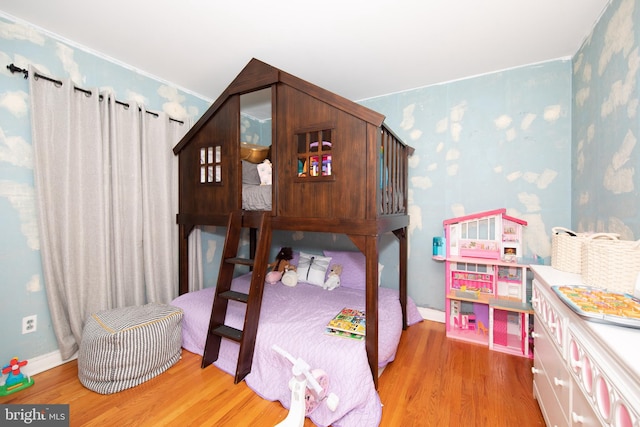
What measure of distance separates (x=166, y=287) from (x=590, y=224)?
3.63 metres

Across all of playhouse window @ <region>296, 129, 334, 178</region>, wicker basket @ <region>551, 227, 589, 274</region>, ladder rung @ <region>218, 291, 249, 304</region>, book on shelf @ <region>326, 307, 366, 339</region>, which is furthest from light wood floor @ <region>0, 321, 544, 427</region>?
playhouse window @ <region>296, 129, 334, 178</region>

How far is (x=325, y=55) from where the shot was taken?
230 centimetres

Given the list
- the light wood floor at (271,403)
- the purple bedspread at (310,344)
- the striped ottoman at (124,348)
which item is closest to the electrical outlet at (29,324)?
the light wood floor at (271,403)

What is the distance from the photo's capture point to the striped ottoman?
5.69 feet

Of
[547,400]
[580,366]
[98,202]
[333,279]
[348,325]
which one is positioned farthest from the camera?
[333,279]

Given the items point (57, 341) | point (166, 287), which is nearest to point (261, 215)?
point (166, 287)

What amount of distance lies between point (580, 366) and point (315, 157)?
1.67 metres

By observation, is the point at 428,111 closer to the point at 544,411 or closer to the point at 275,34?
the point at 275,34

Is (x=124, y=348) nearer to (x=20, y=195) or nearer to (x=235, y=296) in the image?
(x=235, y=296)

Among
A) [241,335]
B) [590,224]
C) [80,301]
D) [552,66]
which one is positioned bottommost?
[241,335]

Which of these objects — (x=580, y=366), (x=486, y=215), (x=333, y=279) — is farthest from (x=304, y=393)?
(x=486, y=215)

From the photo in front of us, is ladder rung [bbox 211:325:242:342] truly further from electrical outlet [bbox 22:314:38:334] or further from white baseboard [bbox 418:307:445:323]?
white baseboard [bbox 418:307:445:323]

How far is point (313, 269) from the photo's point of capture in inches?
117

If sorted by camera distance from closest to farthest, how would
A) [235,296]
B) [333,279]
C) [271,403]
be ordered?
[271,403] < [235,296] < [333,279]
